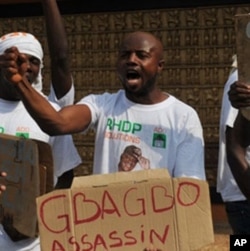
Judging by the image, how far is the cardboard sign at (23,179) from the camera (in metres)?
3.17

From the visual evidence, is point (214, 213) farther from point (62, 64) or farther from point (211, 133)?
point (62, 64)

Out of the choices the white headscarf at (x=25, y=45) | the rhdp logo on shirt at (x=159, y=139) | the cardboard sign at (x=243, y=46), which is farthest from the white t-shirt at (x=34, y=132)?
the cardboard sign at (x=243, y=46)

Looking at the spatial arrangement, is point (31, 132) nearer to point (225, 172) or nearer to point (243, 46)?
point (225, 172)

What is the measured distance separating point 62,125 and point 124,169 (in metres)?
0.31

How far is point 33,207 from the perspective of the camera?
3.17 meters

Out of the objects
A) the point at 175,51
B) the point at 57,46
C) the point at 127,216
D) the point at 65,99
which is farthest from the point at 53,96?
the point at 175,51

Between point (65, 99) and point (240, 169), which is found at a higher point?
point (65, 99)

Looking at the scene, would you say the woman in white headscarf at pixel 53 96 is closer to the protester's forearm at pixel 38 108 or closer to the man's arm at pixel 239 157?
the protester's forearm at pixel 38 108

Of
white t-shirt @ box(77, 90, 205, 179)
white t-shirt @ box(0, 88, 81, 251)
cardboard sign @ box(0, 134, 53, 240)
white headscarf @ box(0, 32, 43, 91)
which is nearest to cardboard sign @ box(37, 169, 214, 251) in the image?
cardboard sign @ box(0, 134, 53, 240)

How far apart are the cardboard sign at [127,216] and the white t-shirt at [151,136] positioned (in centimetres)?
41

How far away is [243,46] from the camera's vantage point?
3.04 meters

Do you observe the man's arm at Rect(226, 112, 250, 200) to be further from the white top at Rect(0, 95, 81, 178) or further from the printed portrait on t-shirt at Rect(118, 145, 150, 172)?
the white top at Rect(0, 95, 81, 178)

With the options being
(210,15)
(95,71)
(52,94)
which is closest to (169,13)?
(210,15)

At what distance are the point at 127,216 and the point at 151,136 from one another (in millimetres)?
543
